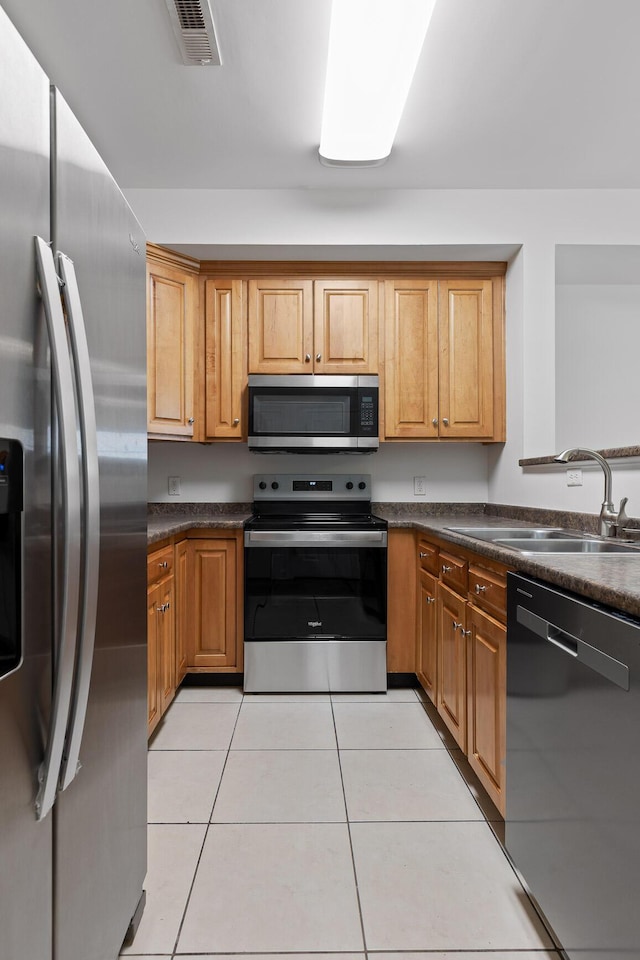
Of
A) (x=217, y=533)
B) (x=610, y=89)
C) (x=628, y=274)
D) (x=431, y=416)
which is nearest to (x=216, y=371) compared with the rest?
(x=217, y=533)

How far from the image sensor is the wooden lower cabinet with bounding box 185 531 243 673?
3029 mm

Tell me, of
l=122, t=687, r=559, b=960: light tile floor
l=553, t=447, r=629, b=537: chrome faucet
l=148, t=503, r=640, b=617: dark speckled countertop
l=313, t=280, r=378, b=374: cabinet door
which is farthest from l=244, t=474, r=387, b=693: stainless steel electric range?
l=553, t=447, r=629, b=537: chrome faucet

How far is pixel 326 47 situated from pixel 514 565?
1932 mm

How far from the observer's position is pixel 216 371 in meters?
3.27

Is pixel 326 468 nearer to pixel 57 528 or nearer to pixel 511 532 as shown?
pixel 511 532

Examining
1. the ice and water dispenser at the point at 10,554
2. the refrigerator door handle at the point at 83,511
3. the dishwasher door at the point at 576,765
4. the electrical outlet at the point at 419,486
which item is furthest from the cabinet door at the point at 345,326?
the ice and water dispenser at the point at 10,554

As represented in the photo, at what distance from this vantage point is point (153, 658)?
2.35 metres

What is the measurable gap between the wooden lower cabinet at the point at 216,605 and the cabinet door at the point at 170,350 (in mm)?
663

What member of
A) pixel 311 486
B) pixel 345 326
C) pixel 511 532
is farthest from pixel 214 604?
pixel 345 326

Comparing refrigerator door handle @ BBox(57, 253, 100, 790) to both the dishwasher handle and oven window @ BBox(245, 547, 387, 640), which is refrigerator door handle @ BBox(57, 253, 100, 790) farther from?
oven window @ BBox(245, 547, 387, 640)

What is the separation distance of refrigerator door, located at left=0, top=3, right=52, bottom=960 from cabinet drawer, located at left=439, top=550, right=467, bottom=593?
1.61m

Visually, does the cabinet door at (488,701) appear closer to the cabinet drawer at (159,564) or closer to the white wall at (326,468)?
the cabinet drawer at (159,564)

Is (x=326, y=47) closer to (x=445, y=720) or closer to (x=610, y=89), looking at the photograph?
(x=610, y=89)

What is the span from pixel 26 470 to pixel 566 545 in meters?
1.90
